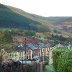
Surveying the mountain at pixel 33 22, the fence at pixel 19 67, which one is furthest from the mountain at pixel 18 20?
the fence at pixel 19 67

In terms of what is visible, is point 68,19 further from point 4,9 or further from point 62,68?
point 62,68

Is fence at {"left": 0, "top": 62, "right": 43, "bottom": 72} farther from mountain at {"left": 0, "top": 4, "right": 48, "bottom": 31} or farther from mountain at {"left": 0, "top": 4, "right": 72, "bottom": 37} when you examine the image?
mountain at {"left": 0, "top": 4, "right": 48, "bottom": 31}

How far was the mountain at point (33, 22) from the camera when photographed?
229 ft

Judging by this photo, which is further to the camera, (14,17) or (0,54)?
(14,17)

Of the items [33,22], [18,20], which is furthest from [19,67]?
[33,22]

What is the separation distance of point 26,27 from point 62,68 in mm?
55436

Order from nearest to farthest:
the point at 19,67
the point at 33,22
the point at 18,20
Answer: the point at 19,67, the point at 18,20, the point at 33,22

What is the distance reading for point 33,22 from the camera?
74062 mm

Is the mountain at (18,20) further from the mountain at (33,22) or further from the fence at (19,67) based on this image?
the fence at (19,67)

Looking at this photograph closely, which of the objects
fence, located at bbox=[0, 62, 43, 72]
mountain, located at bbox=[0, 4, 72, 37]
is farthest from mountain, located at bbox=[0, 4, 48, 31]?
fence, located at bbox=[0, 62, 43, 72]

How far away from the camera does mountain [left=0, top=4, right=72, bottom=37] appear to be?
69688 millimetres

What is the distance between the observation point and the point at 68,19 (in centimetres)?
7188

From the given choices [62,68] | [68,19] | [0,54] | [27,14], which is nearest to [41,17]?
[27,14]

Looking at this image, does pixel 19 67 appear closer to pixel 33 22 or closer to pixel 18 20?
pixel 18 20
